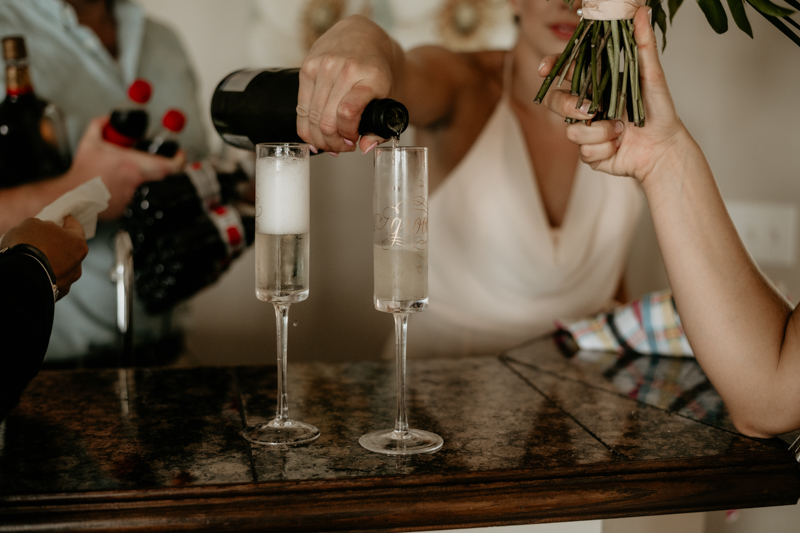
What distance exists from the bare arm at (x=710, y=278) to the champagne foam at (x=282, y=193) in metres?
0.37

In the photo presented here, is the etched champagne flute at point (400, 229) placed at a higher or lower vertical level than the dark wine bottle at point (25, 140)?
lower

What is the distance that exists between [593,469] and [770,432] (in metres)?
0.30

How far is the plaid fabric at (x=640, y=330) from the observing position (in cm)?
140

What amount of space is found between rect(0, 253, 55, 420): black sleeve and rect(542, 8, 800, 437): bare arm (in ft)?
2.25

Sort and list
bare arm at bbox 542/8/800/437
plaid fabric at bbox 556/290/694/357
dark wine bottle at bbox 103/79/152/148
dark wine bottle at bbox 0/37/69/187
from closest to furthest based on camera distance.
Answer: bare arm at bbox 542/8/800/437 < plaid fabric at bbox 556/290/694/357 < dark wine bottle at bbox 0/37/69/187 < dark wine bottle at bbox 103/79/152/148

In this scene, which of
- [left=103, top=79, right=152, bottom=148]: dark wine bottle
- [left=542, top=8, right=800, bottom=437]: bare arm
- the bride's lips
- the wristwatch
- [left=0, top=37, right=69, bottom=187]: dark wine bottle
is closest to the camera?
the wristwatch

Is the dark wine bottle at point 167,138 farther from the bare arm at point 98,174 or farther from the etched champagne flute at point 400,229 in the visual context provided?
the etched champagne flute at point 400,229

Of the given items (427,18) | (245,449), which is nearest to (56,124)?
(427,18)

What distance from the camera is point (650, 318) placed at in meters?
1.42

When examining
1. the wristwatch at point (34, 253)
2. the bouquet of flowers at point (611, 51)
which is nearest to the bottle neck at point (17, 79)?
the wristwatch at point (34, 253)

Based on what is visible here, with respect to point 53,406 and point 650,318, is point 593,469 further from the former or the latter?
point 53,406

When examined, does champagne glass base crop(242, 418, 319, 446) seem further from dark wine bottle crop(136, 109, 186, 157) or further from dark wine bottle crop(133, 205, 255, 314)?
dark wine bottle crop(136, 109, 186, 157)

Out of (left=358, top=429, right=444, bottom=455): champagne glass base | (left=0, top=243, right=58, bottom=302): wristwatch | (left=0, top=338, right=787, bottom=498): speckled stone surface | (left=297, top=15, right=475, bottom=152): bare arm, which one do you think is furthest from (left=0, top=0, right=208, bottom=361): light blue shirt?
(left=358, top=429, right=444, bottom=455): champagne glass base

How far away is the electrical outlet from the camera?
2.00 meters
